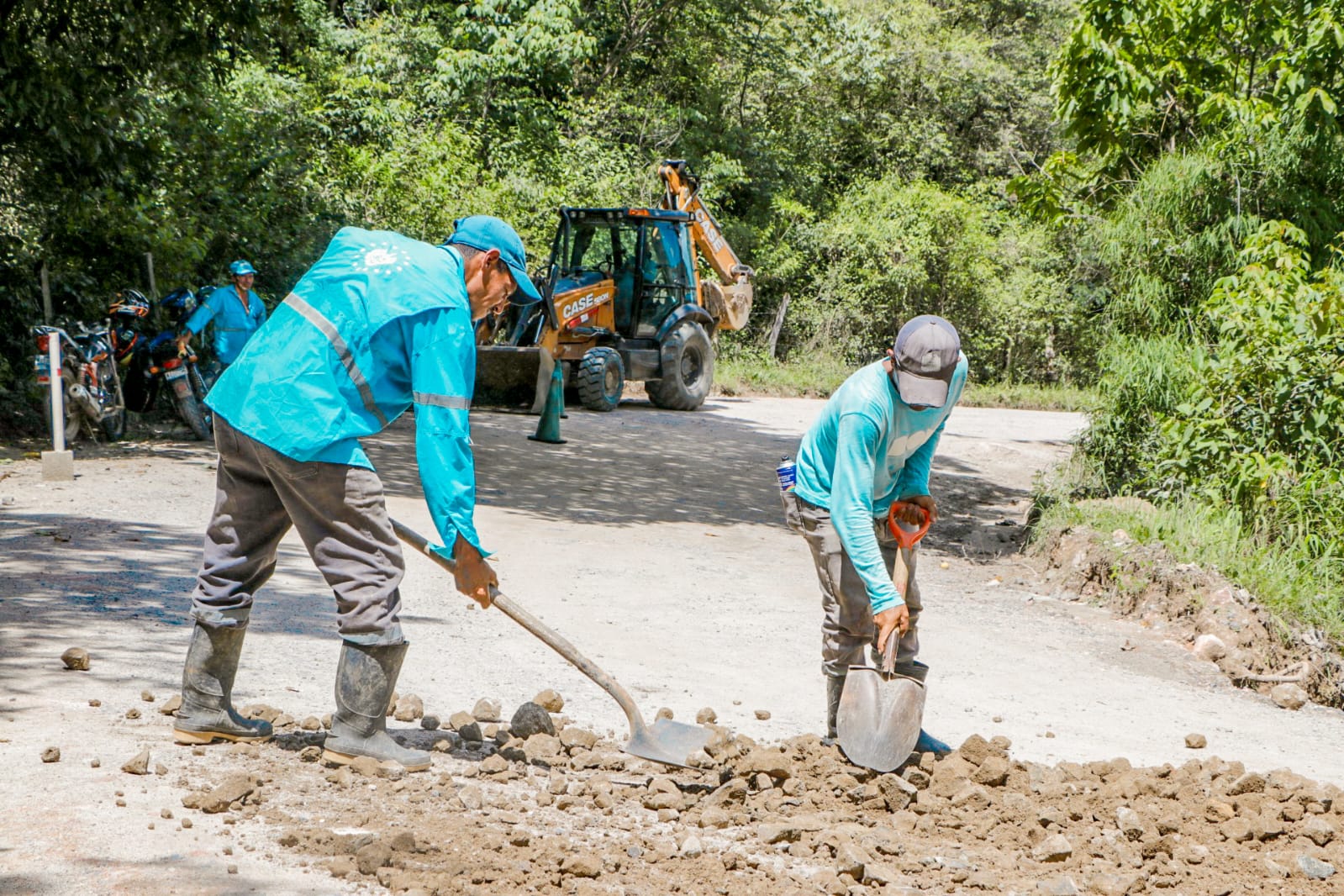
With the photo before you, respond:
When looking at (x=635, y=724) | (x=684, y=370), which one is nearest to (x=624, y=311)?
(x=684, y=370)

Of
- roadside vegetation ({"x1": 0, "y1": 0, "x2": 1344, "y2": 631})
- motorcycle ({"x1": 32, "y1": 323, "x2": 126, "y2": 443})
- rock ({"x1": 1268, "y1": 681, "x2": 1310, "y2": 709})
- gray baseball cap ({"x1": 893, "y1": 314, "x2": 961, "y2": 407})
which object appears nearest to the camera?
gray baseball cap ({"x1": 893, "y1": 314, "x2": 961, "y2": 407})

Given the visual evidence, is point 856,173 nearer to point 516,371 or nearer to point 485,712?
point 516,371

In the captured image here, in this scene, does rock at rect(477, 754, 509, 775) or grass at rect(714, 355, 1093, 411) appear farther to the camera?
grass at rect(714, 355, 1093, 411)

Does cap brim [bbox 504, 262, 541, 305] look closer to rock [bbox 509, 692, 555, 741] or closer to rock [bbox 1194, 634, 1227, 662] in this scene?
rock [bbox 509, 692, 555, 741]

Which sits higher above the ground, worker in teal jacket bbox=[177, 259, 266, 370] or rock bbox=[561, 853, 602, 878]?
worker in teal jacket bbox=[177, 259, 266, 370]

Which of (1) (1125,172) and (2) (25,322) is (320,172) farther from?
(1) (1125,172)

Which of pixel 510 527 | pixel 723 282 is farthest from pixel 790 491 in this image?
pixel 723 282

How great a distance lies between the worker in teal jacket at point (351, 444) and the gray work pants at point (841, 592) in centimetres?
129

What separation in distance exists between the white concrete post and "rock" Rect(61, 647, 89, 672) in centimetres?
568

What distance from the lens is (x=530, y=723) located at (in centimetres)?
507

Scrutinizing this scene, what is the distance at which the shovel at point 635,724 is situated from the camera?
15.1ft

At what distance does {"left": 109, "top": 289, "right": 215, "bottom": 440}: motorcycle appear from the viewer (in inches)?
532

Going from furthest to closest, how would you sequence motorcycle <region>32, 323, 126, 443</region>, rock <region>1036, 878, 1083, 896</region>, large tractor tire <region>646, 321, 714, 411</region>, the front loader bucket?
large tractor tire <region>646, 321, 714, 411</region> < the front loader bucket < motorcycle <region>32, 323, 126, 443</region> < rock <region>1036, 878, 1083, 896</region>

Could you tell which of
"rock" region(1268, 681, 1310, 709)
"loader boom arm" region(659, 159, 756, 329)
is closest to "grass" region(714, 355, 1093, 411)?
"loader boom arm" region(659, 159, 756, 329)
